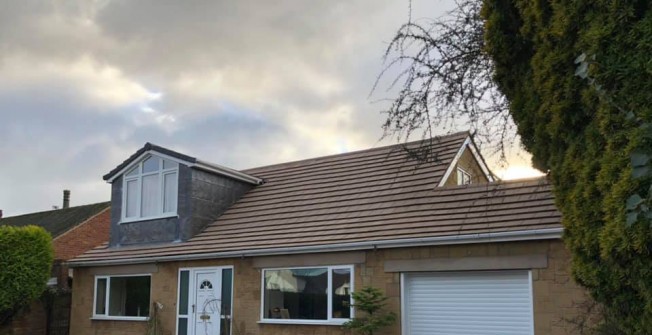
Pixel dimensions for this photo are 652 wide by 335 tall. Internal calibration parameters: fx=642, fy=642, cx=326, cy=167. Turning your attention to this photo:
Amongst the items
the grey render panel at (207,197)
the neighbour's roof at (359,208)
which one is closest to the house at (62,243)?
the neighbour's roof at (359,208)

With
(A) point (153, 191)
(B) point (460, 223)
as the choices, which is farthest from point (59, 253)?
(B) point (460, 223)

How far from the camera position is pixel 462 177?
1662 centimetres

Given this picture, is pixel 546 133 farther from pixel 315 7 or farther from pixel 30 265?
pixel 30 265

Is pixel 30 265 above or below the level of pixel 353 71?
below

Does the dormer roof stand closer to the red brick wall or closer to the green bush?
the green bush

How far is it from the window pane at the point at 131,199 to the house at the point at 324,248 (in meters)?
0.05

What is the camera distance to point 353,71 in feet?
33.3

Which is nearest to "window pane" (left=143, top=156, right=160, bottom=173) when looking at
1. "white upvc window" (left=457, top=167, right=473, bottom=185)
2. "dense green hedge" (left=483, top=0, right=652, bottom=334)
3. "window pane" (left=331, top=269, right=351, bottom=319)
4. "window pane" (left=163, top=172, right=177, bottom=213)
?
"window pane" (left=163, top=172, right=177, bottom=213)

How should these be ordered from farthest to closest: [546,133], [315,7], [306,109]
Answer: [306,109] < [315,7] < [546,133]

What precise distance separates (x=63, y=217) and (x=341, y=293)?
21.4 m

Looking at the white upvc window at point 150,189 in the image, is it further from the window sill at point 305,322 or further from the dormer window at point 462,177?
the dormer window at point 462,177

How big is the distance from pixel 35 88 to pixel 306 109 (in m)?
7.12

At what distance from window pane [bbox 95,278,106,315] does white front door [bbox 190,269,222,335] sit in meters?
3.77

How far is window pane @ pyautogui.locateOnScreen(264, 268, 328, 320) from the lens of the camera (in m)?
14.0
